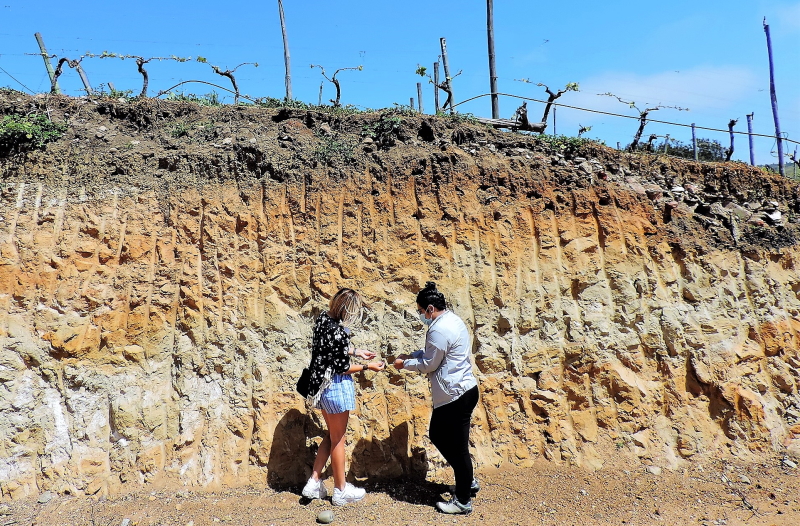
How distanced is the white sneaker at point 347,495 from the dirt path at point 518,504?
59 millimetres

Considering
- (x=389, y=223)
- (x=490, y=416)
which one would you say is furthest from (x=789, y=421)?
(x=389, y=223)

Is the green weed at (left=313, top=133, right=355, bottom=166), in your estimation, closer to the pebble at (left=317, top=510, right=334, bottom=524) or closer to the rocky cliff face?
the rocky cliff face

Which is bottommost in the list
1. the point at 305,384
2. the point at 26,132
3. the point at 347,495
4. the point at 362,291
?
the point at 347,495

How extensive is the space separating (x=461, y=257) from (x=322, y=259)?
4.87 ft

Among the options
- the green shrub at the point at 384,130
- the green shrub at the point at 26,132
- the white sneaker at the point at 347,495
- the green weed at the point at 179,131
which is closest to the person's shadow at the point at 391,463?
the white sneaker at the point at 347,495

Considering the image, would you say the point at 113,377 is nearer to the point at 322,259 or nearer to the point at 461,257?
the point at 322,259

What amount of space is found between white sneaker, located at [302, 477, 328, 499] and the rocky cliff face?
0.48 metres

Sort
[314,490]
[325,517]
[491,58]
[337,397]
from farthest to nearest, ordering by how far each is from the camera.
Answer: [491,58], [314,490], [337,397], [325,517]

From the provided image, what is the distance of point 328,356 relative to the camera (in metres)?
4.46

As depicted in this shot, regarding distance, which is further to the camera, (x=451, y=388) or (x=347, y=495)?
(x=347, y=495)

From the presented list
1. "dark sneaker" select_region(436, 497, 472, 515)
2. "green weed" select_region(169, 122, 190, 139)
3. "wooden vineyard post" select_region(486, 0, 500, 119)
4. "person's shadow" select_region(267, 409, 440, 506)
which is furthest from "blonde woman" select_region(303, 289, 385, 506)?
"wooden vineyard post" select_region(486, 0, 500, 119)

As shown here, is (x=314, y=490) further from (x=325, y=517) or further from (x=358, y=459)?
(x=358, y=459)

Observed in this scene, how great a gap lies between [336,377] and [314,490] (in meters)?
1.01

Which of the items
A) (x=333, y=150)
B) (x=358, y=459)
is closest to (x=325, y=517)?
(x=358, y=459)
